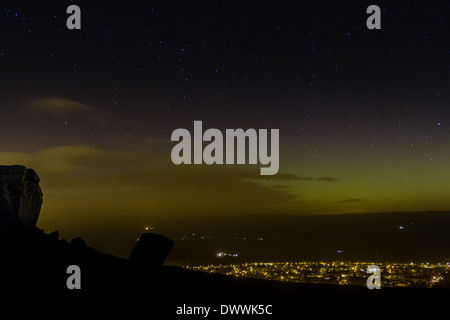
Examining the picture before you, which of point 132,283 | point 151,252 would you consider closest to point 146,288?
point 132,283

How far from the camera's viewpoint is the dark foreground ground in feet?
31.0

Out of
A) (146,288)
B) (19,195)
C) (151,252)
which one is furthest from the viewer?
(19,195)

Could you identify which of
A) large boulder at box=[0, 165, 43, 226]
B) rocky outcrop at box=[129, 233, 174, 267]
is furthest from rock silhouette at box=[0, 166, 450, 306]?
large boulder at box=[0, 165, 43, 226]

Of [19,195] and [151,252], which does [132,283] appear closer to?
[151,252]

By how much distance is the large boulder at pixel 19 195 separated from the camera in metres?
18.1

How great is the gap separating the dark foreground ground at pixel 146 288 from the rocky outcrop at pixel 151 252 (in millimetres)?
318

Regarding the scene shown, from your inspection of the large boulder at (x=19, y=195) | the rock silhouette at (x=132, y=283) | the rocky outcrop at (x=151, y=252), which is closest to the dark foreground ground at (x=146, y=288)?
the rock silhouette at (x=132, y=283)

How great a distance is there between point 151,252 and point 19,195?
11136 millimetres

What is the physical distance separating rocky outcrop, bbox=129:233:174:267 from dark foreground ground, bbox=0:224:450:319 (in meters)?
0.32

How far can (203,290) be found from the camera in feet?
36.4

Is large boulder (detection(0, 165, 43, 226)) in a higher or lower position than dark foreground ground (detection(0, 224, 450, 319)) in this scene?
higher

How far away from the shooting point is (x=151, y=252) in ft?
44.0

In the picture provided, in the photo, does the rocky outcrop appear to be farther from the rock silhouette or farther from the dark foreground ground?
the dark foreground ground
